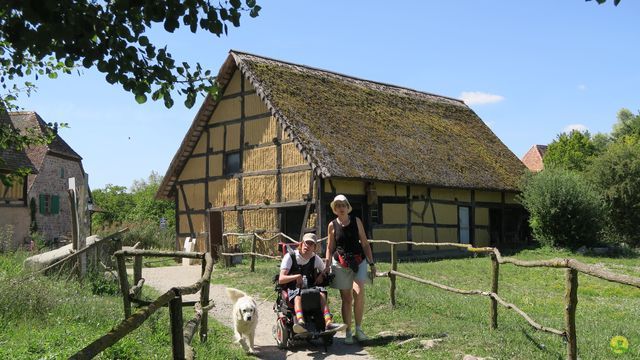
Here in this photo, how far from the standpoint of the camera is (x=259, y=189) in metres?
19.4

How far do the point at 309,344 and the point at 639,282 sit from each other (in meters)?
3.96

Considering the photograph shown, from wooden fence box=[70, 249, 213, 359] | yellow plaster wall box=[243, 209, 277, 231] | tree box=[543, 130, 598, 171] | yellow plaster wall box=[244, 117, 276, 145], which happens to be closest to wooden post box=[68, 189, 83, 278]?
wooden fence box=[70, 249, 213, 359]

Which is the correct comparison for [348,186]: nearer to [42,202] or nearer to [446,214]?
[446,214]

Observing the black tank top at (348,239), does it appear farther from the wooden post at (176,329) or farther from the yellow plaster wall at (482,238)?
the yellow plaster wall at (482,238)

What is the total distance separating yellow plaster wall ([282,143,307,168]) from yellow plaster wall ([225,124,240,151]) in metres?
2.21

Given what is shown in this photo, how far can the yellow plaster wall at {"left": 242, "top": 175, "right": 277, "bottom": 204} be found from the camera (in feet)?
62.4

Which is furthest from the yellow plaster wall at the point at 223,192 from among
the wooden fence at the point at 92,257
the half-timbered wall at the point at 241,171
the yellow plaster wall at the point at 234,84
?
the wooden fence at the point at 92,257

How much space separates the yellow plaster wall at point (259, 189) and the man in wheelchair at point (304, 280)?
11492 mm

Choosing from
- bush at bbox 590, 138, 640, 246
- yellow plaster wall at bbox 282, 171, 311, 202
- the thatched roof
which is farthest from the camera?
bush at bbox 590, 138, 640, 246

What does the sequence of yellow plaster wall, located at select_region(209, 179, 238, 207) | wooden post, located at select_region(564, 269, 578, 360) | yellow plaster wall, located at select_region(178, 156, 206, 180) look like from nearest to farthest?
wooden post, located at select_region(564, 269, 578, 360) → yellow plaster wall, located at select_region(209, 179, 238, 207) → yellow plaster wall, located at select_region(178, 156, 206, 180)

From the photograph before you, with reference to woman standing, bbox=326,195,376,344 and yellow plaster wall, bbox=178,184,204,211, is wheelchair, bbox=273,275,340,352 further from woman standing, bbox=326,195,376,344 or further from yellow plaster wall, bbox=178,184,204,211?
yellow plaster wall, bbox=178,184,204,211

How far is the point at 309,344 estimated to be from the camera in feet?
24.3

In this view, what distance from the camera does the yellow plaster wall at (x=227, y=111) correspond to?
66.5 ft

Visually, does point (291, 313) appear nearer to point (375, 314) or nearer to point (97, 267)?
point (375, 314)
